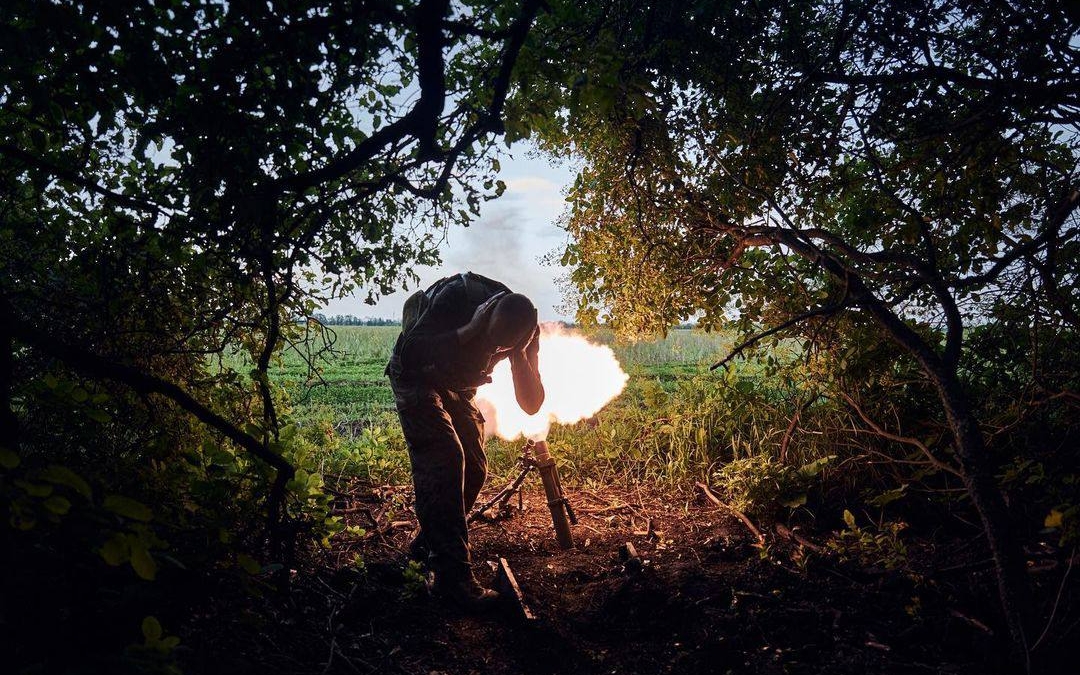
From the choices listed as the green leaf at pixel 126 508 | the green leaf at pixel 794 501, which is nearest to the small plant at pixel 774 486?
the green leaf at pixel 794 501

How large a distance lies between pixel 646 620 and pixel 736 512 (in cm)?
178

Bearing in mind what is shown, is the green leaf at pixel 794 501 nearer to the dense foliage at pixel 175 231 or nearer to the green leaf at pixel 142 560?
the dense foliage at pixel 175 231

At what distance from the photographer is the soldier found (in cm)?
424

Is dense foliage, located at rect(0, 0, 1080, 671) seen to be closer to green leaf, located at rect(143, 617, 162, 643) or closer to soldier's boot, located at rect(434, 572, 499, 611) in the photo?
green leaf, located at rect(143, 617, 162, 643)

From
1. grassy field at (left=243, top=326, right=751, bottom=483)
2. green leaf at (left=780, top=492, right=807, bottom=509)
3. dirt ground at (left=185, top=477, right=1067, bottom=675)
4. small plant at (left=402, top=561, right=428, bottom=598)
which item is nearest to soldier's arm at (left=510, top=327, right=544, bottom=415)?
dirt ground at (left=185, top=477, right=1067, bottom=675)

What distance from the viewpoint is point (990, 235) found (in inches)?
147

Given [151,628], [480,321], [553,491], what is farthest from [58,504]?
[553,491]

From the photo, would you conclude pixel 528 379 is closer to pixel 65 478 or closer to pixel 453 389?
pixel 453 389

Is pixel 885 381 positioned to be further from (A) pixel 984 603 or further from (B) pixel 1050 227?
(B) pixel 1050 227

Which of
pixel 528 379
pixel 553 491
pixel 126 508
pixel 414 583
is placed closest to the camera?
pixel 126 508

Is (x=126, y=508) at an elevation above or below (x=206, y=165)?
below

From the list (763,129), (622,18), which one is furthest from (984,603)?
(622,18)

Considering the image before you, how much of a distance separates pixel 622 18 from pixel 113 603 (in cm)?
389

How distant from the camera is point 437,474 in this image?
436 centimetres
